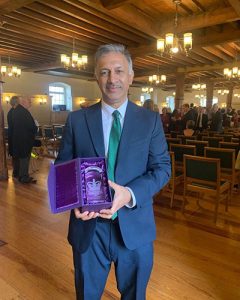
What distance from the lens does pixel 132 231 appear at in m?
1.13

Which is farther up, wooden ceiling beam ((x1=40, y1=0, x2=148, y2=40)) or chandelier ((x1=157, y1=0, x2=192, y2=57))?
wooden ceiling beam ((x1=40, y1=0, x2=148, y2=40))

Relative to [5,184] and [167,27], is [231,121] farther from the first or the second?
[5,184]

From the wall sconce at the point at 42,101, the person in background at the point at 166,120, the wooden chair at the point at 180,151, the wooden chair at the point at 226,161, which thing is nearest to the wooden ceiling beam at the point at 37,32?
the person in background at the point at 166,120

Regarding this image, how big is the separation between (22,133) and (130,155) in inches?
154

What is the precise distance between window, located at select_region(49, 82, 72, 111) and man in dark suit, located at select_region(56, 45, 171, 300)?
11.8 m

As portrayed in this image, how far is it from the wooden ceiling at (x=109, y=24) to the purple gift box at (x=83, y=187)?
3864mm

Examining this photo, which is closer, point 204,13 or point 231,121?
point 204,13

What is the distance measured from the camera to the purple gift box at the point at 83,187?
2.77ft

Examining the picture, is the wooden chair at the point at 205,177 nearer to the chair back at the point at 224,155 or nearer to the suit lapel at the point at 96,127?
the chair back at the point at 224,155

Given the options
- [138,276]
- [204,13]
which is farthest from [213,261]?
[204,13]

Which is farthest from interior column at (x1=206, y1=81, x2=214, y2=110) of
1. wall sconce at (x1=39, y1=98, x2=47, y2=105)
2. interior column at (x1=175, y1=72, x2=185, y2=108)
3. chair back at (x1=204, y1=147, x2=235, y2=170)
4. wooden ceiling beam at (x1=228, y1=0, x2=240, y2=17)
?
chair back at (x1=204, y1=147, x2=235, y2=170)

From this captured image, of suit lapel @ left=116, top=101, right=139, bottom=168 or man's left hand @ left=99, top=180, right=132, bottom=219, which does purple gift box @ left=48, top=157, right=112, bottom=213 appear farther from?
suit lapel @ left=116, top=101, right=139, bottom=168

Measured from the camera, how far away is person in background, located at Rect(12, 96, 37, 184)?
4.51 meters

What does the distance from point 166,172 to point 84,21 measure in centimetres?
498
